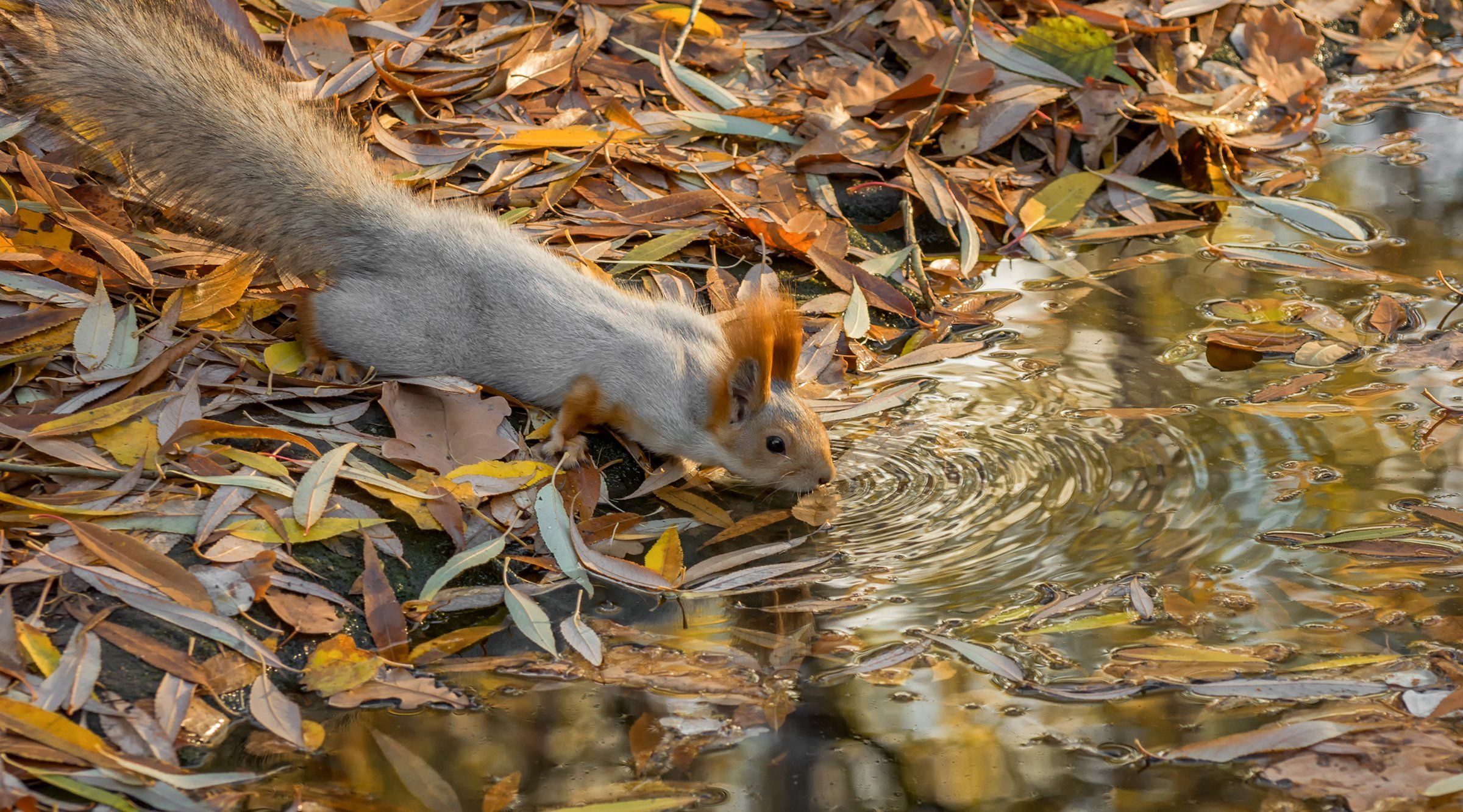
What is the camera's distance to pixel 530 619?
10.1 ft

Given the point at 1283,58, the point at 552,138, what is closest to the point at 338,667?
the point at 552,138

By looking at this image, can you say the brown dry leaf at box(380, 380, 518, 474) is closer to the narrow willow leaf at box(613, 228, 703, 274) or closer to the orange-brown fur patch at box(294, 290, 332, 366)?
the orange-brown fur patch at box(294, 290, 332, 366)

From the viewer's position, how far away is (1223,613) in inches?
122

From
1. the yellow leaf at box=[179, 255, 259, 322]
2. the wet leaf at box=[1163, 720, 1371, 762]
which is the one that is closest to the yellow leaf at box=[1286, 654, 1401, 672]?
the wet leaf at box=[1163, 720, 1371, 762]

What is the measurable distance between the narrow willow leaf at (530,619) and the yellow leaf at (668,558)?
33 centimetres

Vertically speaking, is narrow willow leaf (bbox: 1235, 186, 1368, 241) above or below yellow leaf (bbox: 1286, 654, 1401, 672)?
above

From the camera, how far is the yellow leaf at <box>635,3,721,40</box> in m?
5.50

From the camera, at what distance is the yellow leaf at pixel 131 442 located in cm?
318

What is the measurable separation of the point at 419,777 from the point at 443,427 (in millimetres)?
1262

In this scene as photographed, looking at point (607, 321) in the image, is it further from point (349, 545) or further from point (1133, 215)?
point (1133, 215)

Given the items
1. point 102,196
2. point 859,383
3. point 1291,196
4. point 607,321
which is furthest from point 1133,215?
point 102,196

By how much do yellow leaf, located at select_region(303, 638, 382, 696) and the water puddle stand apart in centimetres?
10

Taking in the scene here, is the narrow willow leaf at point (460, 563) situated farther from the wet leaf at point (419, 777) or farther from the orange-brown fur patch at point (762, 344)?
the orange-brown fur patch at point (762, 344)

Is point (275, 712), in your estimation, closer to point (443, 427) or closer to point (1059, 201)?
point (443, 427)
